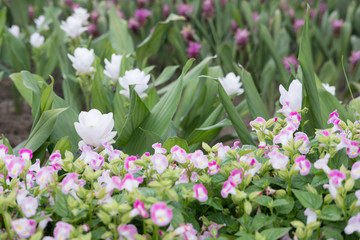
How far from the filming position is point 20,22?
3.65 meters

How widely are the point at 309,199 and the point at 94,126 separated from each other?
0.64 m

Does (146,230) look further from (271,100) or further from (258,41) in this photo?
(258,41)

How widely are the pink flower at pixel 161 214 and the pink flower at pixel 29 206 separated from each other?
0.27 meters

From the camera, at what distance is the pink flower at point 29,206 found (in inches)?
41.1

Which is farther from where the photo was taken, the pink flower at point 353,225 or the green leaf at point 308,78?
the green leaf at point 308,78

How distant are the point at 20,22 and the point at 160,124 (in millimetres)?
→ 2312

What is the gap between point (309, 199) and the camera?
1066 mm

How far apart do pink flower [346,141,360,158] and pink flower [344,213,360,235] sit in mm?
188

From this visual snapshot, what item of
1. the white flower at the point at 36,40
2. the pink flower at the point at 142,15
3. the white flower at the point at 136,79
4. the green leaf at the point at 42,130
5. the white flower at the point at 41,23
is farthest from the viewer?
the pink flower at the point at 142,15

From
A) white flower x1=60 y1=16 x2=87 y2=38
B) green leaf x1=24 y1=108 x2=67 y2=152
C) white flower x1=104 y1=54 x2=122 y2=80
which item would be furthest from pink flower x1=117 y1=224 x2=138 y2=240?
white flower x1=60 y1=16 x2=87 y2=38

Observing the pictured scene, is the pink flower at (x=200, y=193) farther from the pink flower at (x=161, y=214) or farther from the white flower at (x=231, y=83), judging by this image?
the white flower at (x=231, y=83)

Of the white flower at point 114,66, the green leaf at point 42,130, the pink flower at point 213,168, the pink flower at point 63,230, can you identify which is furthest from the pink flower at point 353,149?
the white flower at point 114,66

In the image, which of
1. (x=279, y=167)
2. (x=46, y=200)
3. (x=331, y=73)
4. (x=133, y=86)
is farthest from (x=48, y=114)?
(x=331, y=73)

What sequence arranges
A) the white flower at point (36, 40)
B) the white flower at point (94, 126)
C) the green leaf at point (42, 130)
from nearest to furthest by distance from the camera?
Result: the white flower at point (94, 126), the green leaf at point (42, 130), the white flower at point (36, 40)
